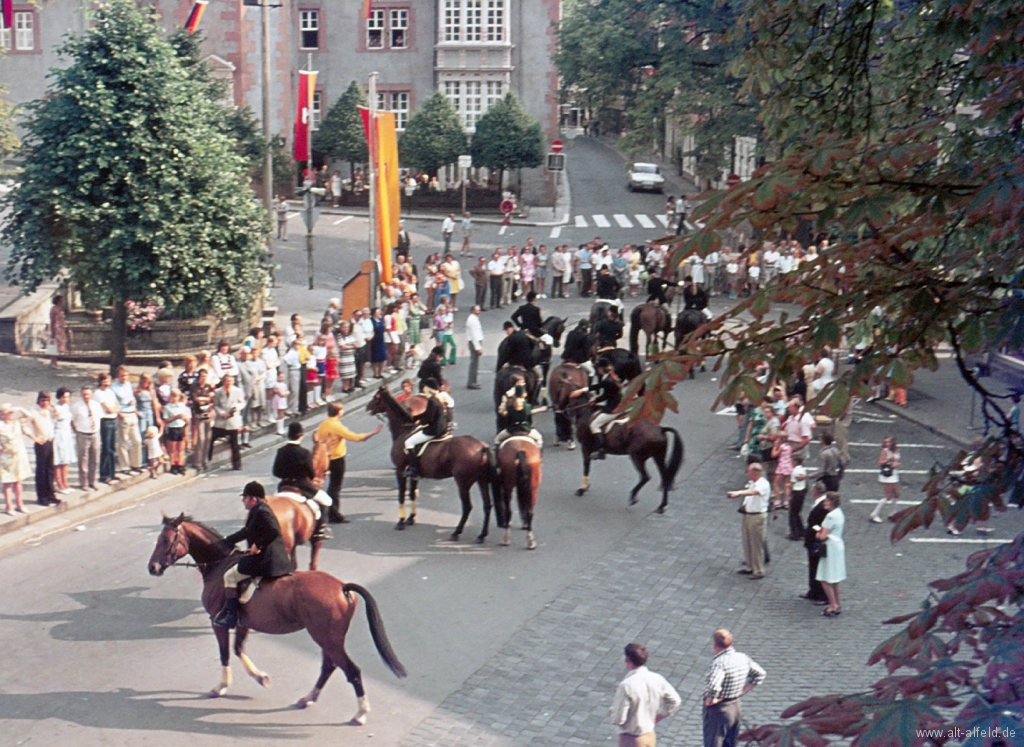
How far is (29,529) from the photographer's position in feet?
52.7

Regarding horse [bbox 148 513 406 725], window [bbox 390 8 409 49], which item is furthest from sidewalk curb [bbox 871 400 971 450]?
window [bbox 390 8 409 49]

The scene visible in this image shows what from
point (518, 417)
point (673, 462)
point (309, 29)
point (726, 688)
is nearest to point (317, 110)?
point (309, 29)

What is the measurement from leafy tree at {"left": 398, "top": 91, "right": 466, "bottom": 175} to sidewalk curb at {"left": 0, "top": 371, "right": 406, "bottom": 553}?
34.2 m

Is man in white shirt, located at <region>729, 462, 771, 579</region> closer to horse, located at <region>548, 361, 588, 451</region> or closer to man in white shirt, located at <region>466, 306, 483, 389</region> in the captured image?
horse, located at <region>548, 361, 588, 451</region>

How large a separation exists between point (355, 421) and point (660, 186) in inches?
1732

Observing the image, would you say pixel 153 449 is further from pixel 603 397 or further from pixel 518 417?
pixel 603 397

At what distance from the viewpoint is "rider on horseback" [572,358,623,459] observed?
707 inches

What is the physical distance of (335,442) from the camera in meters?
16.5

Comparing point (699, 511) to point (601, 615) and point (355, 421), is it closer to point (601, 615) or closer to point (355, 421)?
point (601, 615)

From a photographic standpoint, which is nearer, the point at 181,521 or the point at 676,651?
the point at 181,521

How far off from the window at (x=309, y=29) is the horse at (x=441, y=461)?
4425 cm

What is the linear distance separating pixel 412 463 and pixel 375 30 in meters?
44.6

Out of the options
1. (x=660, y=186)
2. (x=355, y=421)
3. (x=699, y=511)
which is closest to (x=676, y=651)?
(x=699, y=511)

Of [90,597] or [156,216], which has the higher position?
[156,216]
